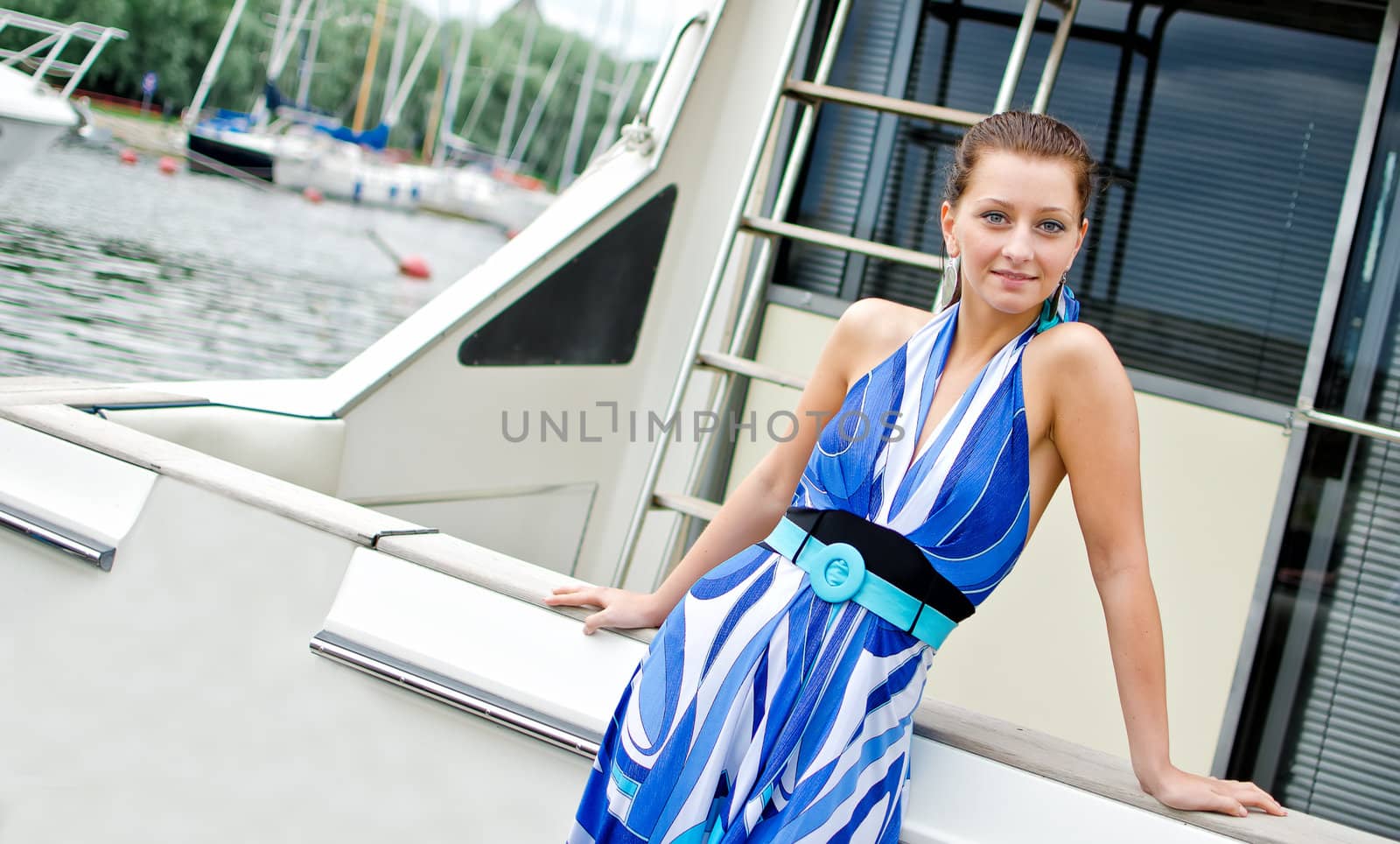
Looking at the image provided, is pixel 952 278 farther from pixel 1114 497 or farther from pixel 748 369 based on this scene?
pixel 748 369

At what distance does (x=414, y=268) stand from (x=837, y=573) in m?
18.0

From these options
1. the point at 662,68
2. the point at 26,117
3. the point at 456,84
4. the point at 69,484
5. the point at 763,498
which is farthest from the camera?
the point at 456,84

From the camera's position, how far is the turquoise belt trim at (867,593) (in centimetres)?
128

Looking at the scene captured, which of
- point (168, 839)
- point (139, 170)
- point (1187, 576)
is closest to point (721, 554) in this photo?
point (168, 839)

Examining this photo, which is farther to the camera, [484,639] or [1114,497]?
[484,639]

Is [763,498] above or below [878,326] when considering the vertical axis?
below

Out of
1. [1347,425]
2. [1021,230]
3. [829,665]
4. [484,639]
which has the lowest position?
[484,639]

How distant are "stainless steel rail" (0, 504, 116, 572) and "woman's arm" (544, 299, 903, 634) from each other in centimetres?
70

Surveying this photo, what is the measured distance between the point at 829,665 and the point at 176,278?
12.1m

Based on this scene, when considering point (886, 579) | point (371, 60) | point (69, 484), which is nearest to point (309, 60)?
point (371, 60)

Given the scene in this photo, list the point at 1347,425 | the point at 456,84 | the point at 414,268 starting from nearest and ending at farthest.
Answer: the point at 1347,425 < the point at 414,268 < the point at 456,84

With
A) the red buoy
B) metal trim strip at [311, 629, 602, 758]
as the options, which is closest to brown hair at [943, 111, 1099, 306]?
metal trim strip at [311, 629, 602, 758]

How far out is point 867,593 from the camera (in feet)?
4.21

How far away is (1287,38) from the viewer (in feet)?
9.41
